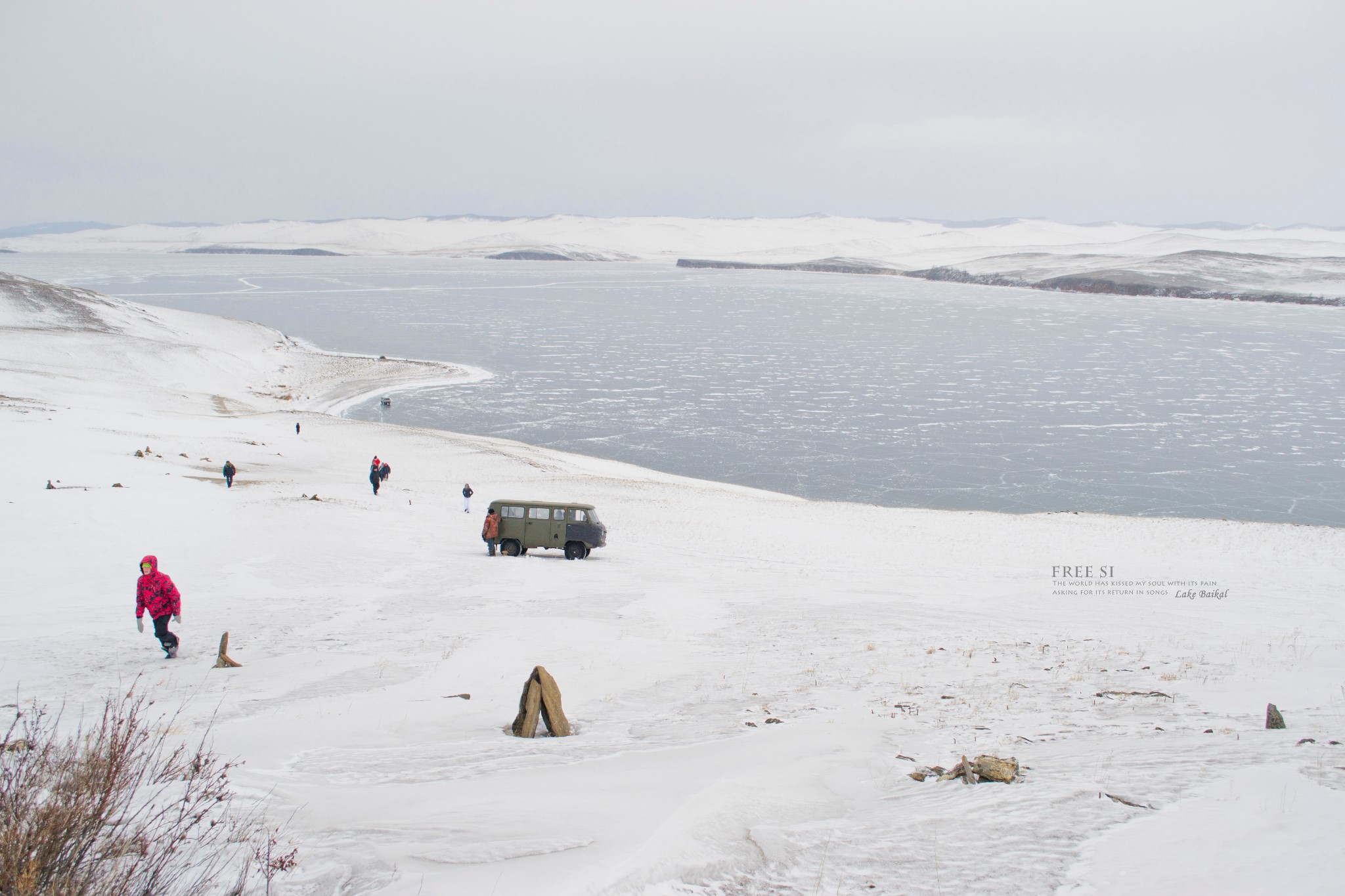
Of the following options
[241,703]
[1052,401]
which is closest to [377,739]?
[241,703]

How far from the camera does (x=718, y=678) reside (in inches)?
446

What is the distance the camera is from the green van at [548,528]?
20453mm

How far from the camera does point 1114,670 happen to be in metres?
11.3

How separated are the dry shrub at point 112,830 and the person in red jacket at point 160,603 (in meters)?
5.26

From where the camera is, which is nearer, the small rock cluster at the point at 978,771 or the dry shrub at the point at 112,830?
the dry shrub at the point at 112,830


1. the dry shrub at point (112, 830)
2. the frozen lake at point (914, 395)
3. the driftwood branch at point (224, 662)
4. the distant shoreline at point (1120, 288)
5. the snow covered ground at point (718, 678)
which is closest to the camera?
the dry shrub at point (112, 830)

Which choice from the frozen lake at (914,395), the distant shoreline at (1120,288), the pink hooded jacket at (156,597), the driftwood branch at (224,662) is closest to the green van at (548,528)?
the pink hooded jacket at (156,597)

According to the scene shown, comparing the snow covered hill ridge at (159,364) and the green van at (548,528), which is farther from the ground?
the snow covered hill ridge at (159,364)

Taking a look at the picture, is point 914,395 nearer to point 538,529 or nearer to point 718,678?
point 538,529

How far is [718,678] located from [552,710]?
3147mm

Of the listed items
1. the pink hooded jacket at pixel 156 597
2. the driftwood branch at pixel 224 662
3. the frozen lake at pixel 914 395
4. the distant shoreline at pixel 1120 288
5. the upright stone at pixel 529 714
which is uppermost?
the distant shoreline at pixel 1120 288

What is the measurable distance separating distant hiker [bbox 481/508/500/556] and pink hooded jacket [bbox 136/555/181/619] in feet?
28.9

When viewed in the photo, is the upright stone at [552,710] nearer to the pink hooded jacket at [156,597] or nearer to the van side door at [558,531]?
the pink hooded jacket at [156,597]

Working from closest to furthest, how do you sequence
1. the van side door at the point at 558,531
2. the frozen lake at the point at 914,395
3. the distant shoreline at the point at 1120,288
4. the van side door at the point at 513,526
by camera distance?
1. the van side door at the point at 513,526
2. the van side door at the point at 558,531
3. the frozen lake at the point at 914,395
4. the distant shoreline at the point at 1120,288
